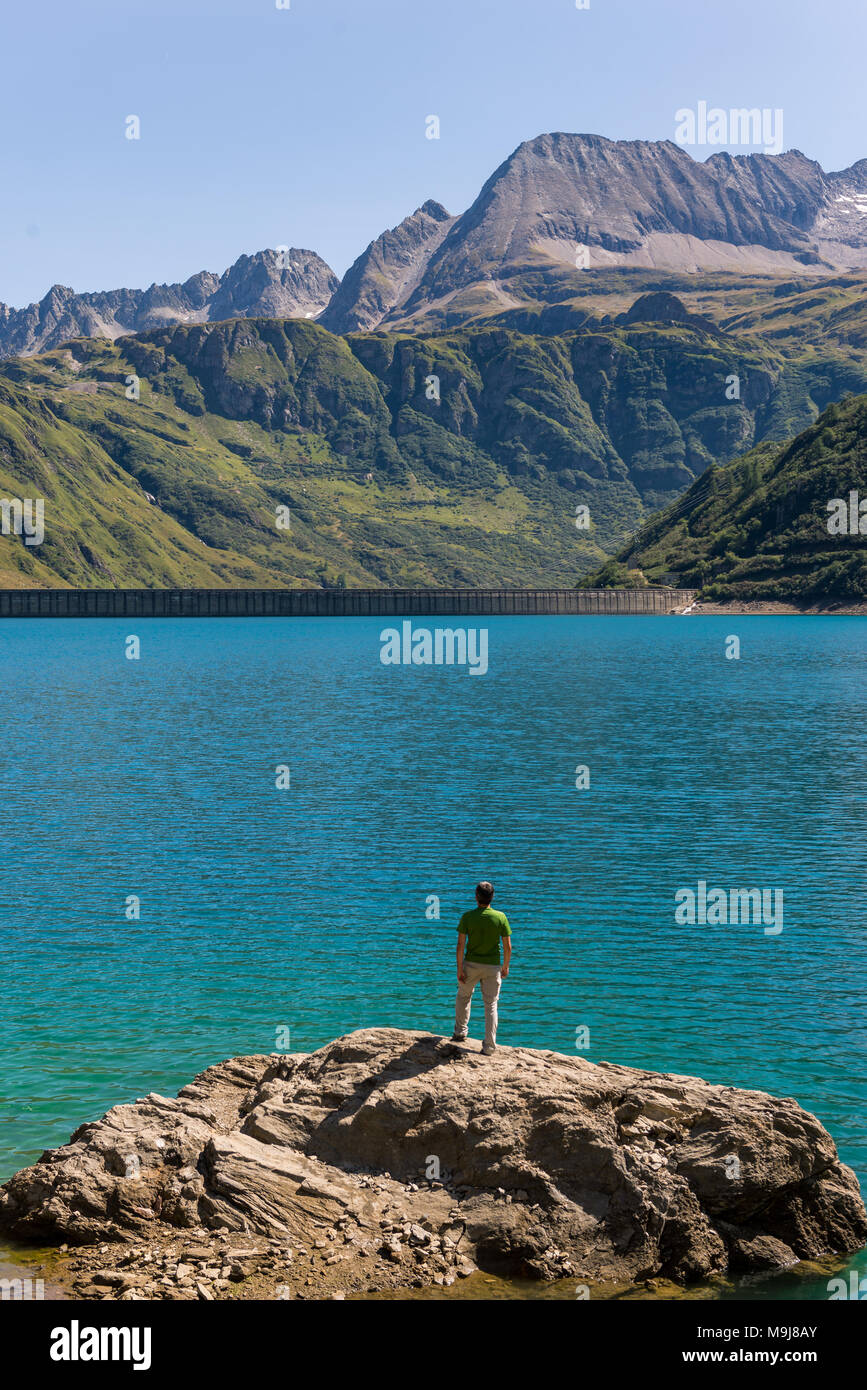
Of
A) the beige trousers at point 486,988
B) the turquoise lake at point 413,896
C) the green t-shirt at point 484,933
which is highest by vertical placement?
the green t-shirt at point 484,933

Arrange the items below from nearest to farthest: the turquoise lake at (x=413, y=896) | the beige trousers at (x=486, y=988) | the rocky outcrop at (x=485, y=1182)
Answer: the rocky outcrop at (x=485, y=1182) → the beige trousers at (x=486, y=988) → the turquoise lake at (x=413, y=896)

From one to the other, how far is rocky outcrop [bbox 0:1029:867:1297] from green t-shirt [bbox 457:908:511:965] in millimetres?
2206

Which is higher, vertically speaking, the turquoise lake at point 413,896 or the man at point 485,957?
the man at point 485,957

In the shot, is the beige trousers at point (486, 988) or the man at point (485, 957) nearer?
the man at point (485, 957)

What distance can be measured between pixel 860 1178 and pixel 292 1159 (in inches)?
446

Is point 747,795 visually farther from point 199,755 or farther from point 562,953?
point 199,755

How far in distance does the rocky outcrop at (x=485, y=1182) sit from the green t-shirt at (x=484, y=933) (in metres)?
2.21

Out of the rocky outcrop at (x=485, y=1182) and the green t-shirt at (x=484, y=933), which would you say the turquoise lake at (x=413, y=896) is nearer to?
the rocky outcrop at (x=485, y=1182)

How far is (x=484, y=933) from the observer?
81.1 feet

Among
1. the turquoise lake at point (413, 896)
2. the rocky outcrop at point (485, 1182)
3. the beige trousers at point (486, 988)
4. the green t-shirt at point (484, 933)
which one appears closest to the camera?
the rocky outcrop at point (485, 1182)

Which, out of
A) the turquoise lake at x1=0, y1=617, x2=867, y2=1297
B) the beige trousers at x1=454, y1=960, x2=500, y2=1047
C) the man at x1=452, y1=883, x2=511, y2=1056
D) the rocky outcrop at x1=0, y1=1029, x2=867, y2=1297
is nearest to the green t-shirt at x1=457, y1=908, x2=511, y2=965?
the man at x1=452, y1=883, x2=511, y2=1056

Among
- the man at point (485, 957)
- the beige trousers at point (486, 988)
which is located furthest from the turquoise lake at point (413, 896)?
the man at point (485, 957)

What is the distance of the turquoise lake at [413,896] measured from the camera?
32.2m

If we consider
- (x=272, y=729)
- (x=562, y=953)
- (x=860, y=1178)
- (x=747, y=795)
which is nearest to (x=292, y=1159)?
(x=860, y=1178)
